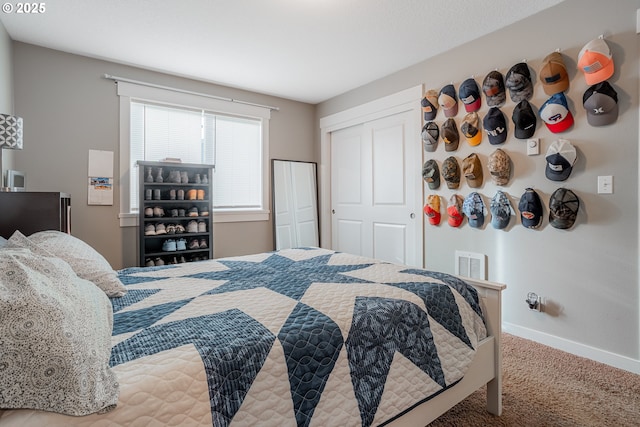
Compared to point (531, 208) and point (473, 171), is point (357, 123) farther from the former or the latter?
point (531, 208)

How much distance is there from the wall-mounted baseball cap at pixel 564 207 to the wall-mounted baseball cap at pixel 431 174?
3.29ft

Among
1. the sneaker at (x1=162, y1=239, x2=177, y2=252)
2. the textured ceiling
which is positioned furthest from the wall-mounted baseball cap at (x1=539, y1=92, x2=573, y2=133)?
the sneaker at (x1=162, y1=239, x2=177, y2=252)

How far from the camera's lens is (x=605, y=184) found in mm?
2139

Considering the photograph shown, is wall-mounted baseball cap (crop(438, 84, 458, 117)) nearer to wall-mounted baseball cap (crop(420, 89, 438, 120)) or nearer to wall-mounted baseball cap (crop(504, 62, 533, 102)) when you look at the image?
wall-mounted baseball cap (crop(420, 89, 438, 120))

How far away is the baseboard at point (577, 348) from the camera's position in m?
2.06

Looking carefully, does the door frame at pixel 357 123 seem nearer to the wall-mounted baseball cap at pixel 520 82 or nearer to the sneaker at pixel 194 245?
the wall-mounted baseball cap at pixel 520 82

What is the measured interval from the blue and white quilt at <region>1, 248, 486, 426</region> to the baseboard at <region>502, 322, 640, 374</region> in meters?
1.28

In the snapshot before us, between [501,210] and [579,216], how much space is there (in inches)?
19.6

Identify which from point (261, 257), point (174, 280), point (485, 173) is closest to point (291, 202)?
point (261, 257)

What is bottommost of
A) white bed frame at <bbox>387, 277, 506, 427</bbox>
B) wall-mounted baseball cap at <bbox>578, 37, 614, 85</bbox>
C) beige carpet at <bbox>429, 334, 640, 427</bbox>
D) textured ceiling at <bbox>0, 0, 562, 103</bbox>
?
beige carpet at <bbox>429, 334, 640, 427</bbox>

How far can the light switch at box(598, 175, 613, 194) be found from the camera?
2121mm

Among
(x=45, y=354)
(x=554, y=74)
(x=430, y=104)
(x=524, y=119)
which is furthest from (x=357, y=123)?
(x=45, y=354)

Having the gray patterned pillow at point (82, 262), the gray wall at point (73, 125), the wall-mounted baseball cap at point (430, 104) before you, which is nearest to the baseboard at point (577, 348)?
the wall-mounted baseball cap at point (430, 104)

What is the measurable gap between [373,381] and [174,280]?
1132 mm
